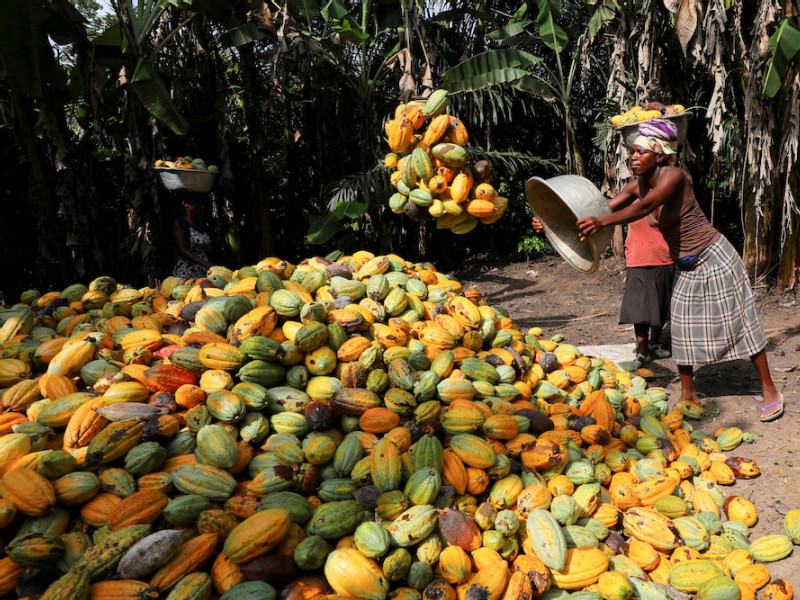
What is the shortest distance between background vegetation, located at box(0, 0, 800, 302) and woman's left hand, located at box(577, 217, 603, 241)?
3.11 m

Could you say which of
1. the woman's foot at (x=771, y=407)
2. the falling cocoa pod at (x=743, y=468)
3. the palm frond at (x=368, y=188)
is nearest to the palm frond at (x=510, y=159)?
the palm frond at (x=368, y=188)

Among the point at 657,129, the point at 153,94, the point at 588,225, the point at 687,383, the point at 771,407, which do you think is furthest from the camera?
the point at 153,94

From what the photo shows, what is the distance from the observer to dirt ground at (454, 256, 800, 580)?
2549 millimetres

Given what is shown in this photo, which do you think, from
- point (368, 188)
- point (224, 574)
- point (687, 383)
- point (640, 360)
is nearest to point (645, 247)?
point (640, 360)

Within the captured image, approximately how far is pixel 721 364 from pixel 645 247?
1.16 m

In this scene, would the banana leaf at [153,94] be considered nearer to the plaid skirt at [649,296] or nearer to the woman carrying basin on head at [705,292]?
the woman carrying basin on head at [705,292]

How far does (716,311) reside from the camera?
3.32 metres

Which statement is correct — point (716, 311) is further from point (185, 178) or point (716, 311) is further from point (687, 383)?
point (185, 178)

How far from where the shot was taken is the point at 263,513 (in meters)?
1.63

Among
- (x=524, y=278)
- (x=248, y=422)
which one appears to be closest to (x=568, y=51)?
(x=524, y=278)

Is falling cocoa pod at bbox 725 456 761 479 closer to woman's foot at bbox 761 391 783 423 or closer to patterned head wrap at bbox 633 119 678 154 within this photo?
woman's foot at bbox 761 391 783 423

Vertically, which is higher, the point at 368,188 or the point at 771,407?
the point at 368,188

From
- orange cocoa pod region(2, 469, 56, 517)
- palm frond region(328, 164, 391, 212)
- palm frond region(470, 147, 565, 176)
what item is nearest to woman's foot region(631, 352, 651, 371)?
palm frond region(328, 164, 391, 212)

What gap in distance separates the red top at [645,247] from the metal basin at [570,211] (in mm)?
1515
